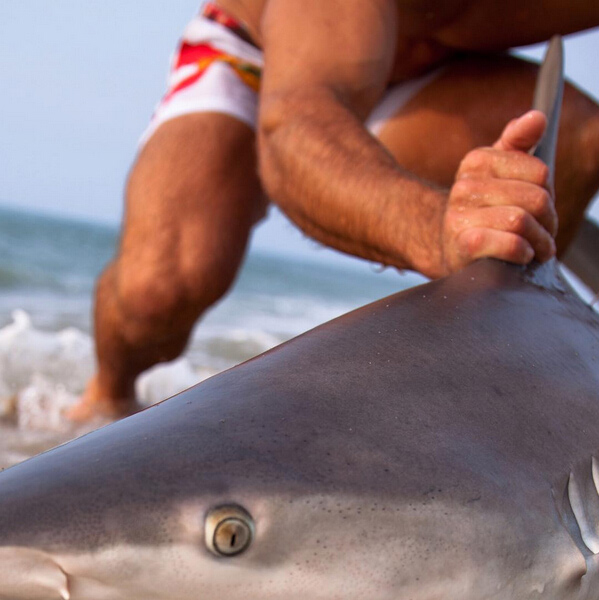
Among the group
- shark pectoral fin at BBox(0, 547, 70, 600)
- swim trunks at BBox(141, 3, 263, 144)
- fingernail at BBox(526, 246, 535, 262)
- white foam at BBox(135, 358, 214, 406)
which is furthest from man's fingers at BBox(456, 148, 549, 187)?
white foam at BBox(135, 358, 214, 406)

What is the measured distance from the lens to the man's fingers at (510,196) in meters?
1.21

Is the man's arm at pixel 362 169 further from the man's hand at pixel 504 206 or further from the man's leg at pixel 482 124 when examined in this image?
the man's leg at pixel 482 124

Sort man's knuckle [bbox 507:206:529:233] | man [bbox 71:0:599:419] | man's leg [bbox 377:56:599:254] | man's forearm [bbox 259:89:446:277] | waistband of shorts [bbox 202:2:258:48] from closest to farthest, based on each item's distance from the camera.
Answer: man's knuckle [bbox 507:206:529:233], man's forearm [bbox 259:89:446:277], man [bbox 71:0:599:419], man's leg [bbox 377:56:599:254], waistband of shorts [bbox 202:2:258:48]

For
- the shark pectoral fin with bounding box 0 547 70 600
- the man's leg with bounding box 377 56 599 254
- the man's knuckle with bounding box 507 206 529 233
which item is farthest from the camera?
the man's leg with bounding box 377 56 599 254

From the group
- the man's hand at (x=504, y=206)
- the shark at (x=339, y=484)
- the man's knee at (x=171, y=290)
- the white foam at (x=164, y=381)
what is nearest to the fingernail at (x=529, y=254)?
the man's hand at (x=504, y=206)

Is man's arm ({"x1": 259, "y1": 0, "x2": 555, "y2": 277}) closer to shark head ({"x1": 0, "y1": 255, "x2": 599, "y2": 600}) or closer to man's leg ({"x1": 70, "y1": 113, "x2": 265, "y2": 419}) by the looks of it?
shark head ({"x1": 0, "y1": 255, "x2": 599, "y2": 600})

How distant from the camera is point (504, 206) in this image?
120cm

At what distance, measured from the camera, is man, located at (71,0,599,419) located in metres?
1.87

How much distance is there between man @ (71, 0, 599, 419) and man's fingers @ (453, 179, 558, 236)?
1.41 ft

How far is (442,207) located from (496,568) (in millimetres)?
758

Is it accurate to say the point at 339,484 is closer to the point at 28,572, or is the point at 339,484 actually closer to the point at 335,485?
the point at 335,485

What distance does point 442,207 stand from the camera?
140 centimetres

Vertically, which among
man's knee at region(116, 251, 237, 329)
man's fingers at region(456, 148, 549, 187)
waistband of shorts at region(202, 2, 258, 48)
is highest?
man's fingers at region(456, 148, 549, 187)

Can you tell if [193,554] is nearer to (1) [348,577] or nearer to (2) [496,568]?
(1) [348,577]
